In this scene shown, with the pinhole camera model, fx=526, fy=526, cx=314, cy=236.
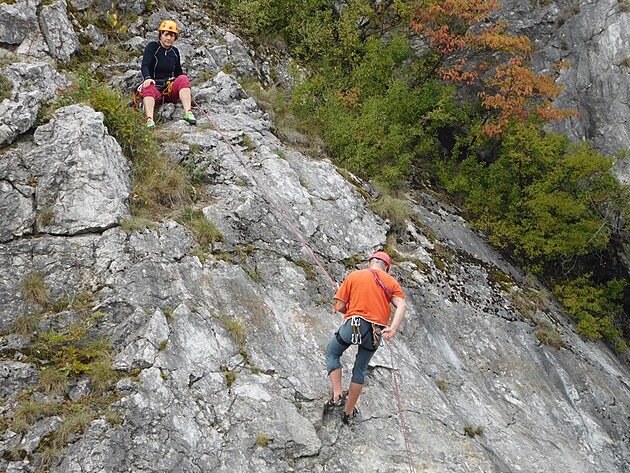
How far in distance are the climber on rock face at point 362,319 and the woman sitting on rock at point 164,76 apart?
5.12 meters

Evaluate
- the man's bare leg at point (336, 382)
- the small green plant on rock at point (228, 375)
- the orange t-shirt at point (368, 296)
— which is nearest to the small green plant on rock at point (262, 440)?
the small green plant on rock at point (228, 375)

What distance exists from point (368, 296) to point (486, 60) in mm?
9325

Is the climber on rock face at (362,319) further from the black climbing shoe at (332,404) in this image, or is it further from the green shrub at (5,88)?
the green shrub at (5,88)

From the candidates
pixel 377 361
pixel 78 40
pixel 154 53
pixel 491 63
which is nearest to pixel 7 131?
pixel 154 53

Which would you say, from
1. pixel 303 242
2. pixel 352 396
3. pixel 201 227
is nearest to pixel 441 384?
pixel 352 396

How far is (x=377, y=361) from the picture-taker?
22.3 ft

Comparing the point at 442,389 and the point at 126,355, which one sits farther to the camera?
the point at 442,389

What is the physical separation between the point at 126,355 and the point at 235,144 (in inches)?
183

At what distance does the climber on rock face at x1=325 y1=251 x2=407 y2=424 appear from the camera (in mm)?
5438

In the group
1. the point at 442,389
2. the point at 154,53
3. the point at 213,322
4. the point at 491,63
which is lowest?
the point at 442,389

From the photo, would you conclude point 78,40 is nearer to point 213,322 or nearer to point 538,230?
point 213,322

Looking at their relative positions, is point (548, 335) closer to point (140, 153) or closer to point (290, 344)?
point (290, 344)

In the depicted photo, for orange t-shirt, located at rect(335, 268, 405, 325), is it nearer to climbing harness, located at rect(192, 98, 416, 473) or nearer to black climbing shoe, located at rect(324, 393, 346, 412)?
climbing harness, located at rect(192, 98, 416, 473)

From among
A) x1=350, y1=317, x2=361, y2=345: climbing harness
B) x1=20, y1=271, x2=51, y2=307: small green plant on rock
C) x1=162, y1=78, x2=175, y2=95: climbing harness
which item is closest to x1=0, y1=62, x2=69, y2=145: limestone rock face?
x1=162, y1=78, x2=175, y2=95: climbing harness
